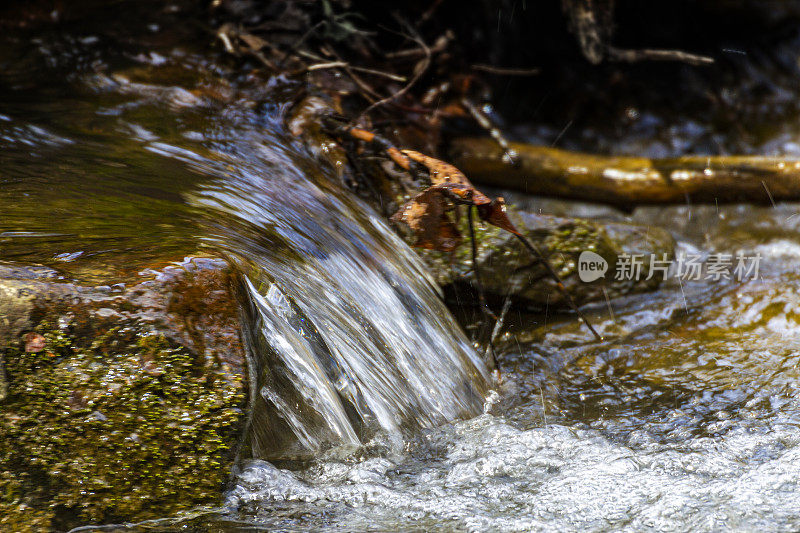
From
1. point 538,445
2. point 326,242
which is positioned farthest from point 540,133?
point 538,445

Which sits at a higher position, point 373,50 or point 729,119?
point 373,50

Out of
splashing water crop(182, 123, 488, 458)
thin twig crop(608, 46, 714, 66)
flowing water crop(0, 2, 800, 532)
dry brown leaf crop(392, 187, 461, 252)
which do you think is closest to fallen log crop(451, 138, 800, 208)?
flowing water crop(0, 2, 800, 532)

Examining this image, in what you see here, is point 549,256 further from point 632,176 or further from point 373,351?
point 373,351

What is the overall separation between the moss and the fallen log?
110 inches

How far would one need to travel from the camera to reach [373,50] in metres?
4.43

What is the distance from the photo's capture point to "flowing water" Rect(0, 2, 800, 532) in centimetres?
187

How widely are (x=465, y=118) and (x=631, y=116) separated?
6.06 feet

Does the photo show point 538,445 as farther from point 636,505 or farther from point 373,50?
point 373,50

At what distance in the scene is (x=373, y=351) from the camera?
236 cm

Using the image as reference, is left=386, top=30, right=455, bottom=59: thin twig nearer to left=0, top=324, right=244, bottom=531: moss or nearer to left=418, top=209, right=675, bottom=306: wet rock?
left=418, top=209, right=675, bottom=306: wet rock

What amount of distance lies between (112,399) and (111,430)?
2.9 inches

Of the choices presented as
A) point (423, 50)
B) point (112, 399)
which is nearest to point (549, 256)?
point (423, 50)

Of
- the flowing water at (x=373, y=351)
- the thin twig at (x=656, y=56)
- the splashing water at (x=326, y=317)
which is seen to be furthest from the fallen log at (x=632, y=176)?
the splashing water at (x=326, y=317)

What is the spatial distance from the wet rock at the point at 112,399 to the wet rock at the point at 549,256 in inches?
67.5
